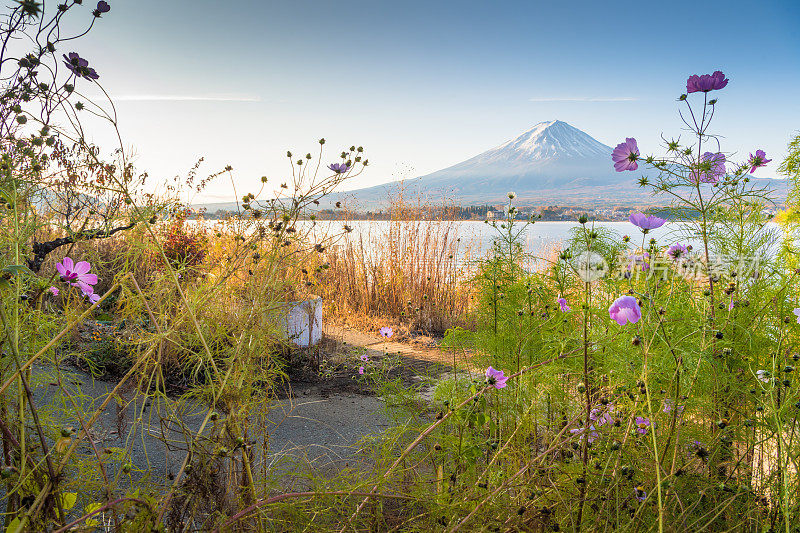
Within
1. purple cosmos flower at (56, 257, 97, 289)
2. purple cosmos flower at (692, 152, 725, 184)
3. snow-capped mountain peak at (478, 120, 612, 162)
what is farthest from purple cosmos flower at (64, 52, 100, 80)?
snow-capped mountain peak at (478, 120, 612, 162)

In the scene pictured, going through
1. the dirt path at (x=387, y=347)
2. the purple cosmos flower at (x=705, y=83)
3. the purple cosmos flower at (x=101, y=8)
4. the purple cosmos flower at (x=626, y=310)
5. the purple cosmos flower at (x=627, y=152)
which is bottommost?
the dirt path at (x=387, y=347)

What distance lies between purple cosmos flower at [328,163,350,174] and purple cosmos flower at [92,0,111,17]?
853 mm

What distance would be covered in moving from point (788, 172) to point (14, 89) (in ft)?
11.6

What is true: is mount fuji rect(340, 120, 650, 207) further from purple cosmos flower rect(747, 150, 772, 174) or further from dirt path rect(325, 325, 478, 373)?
purple cosmos flower rect(747, 150, 772, 174)

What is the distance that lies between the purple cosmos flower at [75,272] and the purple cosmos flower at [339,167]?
803 mm

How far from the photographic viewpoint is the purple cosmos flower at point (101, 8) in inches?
59.4

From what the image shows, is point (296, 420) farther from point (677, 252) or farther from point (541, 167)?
point (541, 167)

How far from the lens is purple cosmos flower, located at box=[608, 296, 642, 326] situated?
107cm

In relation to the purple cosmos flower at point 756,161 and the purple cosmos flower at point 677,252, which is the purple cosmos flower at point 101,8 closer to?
the purple cosmos flower at point 677,252

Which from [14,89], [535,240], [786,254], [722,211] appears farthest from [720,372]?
[535,240]

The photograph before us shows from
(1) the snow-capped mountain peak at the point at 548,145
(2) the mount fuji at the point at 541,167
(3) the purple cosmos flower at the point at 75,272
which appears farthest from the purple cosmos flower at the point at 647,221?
(1) the snow-capped mountain peak at the point at 548,145

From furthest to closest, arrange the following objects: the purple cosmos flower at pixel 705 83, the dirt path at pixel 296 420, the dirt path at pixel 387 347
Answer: the dirt path at pixel 387 347, the dirt path at pixel 296 420, the purple cosmos flower at pixel 705 83

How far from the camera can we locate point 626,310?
42.9 inches

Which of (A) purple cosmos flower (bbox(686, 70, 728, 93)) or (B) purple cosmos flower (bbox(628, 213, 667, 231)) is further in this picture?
(A) purple cosmos flower (bbox(686, 70, 728, 93))
